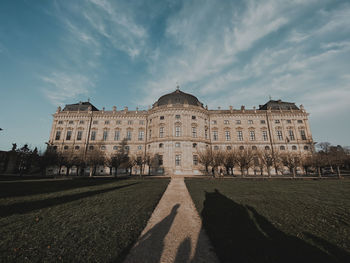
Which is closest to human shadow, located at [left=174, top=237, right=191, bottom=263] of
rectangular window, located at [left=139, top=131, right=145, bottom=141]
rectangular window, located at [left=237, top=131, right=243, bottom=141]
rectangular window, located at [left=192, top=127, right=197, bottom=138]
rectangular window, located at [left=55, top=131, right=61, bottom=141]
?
rectangular window, located at [left=192, top=127, right=197, bottom=138]

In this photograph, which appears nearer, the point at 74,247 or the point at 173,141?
the point at 74,247

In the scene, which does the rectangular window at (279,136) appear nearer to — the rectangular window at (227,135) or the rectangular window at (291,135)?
the rectangular window at (291,135)

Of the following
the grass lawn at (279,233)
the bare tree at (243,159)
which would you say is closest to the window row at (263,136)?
the bare tree at (243,159)

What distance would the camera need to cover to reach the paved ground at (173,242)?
11.8 ft

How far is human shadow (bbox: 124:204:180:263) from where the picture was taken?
3504mm

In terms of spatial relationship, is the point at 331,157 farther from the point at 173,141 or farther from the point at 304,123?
the point at 173,141

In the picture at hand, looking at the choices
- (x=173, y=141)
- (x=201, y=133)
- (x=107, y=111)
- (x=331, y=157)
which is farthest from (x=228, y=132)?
(x=107, y=111)

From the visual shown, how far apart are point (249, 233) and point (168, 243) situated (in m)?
2.43

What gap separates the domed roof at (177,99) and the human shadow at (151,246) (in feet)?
116

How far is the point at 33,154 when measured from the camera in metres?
29.7

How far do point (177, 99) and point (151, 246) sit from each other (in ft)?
124

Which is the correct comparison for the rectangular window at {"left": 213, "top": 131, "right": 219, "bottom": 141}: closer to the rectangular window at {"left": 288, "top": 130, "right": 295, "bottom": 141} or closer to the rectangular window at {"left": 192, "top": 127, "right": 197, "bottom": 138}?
the rectangular window at {"left": 192, "top": 127, "right": 197, "bottom": 138}

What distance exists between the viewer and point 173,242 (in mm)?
4414

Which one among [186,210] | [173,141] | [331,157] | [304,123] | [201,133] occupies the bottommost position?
[186,210]
